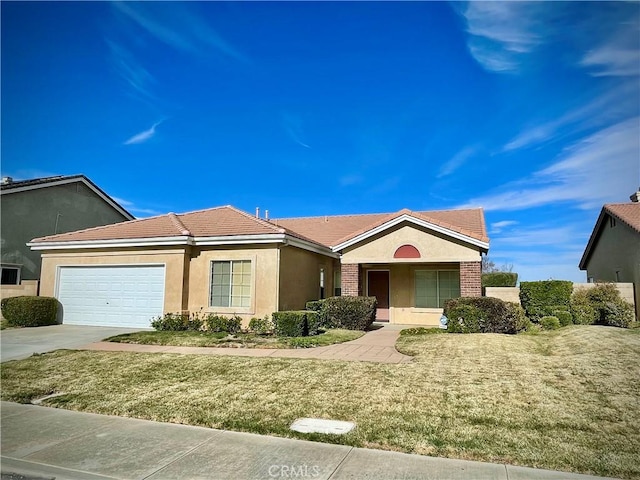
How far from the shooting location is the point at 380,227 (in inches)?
700

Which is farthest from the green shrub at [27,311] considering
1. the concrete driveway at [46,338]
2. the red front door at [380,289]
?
the red front door at [380,289]

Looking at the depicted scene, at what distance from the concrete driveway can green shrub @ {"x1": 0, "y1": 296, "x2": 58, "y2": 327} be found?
0.49 metres

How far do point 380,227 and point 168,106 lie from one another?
10361mm

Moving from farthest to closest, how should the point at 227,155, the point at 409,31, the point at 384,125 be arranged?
the point at 227,155 → the point at 384,125 → the point at 409,31

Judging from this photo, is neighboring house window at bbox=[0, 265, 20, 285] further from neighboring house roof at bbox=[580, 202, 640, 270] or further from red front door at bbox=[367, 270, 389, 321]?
neighboring house roof at bbox=[580, 202, 640, 270]

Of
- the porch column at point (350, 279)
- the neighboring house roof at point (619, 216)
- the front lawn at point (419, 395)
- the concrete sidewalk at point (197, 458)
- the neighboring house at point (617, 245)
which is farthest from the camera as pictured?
the neighboring house roof at point (619, 216)

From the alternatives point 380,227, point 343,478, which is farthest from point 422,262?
point 343,478

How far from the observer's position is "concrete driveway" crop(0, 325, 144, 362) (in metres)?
11.9

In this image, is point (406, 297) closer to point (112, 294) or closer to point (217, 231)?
point (217, 231)

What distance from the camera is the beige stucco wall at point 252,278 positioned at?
15195mm

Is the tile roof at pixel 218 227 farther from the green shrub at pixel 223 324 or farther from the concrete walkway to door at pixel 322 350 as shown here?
the concrete walkway to door at pixel 322 350

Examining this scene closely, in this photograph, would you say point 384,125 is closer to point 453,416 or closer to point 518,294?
point 518,294

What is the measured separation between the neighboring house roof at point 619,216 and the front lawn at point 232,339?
13.6 meters

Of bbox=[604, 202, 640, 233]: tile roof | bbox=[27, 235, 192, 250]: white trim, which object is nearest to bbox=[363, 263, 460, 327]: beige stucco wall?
bbox=[604, 202, 640, 233]: tile roof
